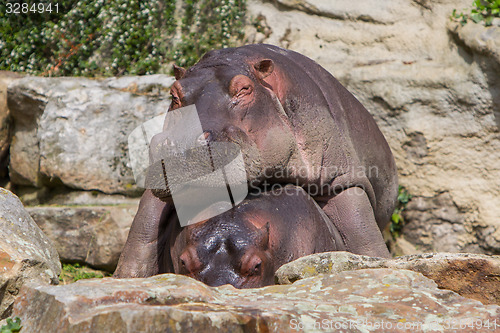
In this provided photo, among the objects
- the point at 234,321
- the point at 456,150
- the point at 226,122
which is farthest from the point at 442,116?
the point at 234,321

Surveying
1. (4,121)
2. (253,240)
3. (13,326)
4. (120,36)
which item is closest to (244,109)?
(253,240)

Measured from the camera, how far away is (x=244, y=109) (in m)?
4.09

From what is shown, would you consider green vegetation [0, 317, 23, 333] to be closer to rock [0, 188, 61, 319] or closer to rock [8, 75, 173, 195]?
rock [0, 188, 61, 319]

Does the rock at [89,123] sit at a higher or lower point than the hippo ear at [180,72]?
lower

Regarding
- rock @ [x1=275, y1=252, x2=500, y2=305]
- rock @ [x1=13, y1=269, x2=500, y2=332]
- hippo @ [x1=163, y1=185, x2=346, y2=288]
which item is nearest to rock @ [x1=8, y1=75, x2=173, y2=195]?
hippo @ [x1=163, y1=185, x2=346, y2=288]

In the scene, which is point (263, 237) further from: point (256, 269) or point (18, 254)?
point (18, 254)

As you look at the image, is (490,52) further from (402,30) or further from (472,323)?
(472,323)

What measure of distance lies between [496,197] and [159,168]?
415 cm

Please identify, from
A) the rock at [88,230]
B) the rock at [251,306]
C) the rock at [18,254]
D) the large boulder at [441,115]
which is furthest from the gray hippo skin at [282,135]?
the large boulder at [441,115]

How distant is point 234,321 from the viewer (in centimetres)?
217

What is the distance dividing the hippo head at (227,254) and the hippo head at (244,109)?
0.32 metres

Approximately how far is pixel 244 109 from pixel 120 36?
4326 millimetres

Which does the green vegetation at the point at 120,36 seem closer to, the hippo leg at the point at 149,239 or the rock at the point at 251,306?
the hippo leg at the point at 149,239

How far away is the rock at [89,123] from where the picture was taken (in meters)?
6.96
